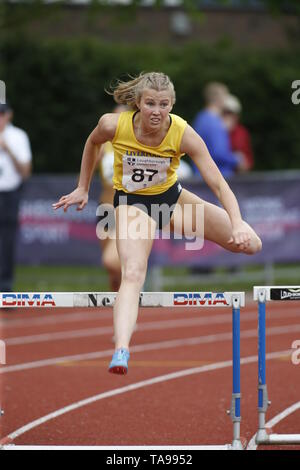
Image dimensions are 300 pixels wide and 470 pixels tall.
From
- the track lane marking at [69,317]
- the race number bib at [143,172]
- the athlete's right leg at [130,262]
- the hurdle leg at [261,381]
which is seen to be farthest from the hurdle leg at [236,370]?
the track lane marking at [69,317]

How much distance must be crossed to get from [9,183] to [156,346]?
3.02m

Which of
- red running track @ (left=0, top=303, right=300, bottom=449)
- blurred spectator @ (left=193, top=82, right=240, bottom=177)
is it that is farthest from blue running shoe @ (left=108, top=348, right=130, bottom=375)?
blurred spectator @ (left=193, top=82, right=240, bottom=177)

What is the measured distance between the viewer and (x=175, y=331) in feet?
37.3

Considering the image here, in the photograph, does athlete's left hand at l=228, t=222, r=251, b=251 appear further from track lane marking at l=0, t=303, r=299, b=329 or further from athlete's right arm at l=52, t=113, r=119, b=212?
track lane marking at l=0, t=303, r=299, b=329

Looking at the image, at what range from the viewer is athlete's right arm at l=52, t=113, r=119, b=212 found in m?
6.38

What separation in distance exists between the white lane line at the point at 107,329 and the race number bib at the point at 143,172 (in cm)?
417

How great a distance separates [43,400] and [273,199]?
628 cm

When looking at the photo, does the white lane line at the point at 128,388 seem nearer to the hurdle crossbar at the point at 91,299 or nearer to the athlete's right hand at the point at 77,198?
the hurdle crossbar at the point at 91,299

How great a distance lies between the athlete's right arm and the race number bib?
0.58 feet

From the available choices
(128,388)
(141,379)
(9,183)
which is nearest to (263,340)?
(128,388)

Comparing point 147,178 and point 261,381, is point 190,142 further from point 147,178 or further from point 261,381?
point 261,381

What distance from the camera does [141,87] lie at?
245 inches
